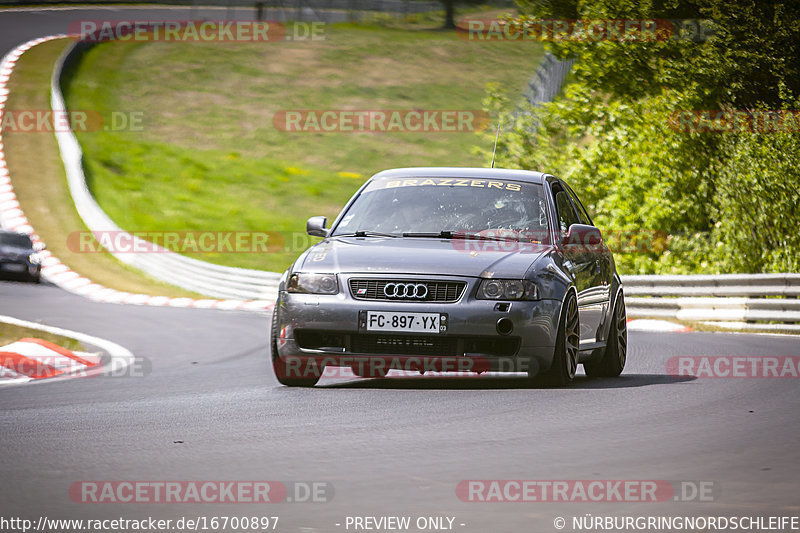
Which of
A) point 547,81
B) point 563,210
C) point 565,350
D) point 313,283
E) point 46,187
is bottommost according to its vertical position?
point 46,187

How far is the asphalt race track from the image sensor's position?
5.09m

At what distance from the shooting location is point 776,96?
2820cm

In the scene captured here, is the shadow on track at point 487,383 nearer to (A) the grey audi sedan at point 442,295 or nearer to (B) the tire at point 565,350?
(B) the tire at point 565,350

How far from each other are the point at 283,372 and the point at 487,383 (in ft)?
4.81

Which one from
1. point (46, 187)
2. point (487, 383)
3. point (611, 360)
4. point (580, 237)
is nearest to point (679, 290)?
point (611, 360)

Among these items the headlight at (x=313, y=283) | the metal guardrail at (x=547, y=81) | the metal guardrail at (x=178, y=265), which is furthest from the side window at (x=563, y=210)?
the metal guardrail at (x=547, y=81)

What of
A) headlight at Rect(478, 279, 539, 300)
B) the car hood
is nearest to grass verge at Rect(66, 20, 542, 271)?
the car hood

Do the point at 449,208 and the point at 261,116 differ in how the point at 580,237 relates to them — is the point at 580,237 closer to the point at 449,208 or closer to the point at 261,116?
the point at 449,208

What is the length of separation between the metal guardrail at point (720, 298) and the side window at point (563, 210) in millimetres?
9014

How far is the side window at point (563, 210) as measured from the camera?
34.1 feet

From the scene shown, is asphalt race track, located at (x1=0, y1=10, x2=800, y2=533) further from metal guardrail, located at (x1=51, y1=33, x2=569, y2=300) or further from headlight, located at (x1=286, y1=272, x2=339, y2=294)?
metal guardrail, located at (x1=51, y1=33, x2=569, y2=300)

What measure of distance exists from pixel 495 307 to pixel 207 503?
398 centimetres

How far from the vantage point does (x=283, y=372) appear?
956 centimetres

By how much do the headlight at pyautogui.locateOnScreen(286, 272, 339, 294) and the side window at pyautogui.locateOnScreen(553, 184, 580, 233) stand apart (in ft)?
6.64
